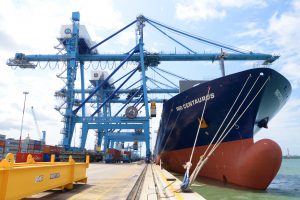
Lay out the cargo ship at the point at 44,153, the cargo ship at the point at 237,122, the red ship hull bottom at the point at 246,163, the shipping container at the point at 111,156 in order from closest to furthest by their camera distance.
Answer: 1. the red ship hull bottom at the point at 246,163
2. the cargo ship at the point at 237,122
3. the cargo ship at the point at 44,153
4. the shipping container at the point at 111,156

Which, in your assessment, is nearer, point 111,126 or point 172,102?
point 172,102

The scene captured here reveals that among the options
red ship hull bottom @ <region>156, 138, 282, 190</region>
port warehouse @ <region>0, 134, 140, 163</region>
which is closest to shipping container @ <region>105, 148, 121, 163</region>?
port warehouse @ <region>0, 134, 140, 163</region>

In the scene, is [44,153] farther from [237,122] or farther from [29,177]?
[29,177]

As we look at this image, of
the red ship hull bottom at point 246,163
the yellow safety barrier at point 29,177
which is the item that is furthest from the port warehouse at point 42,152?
the red ship hull bottom at point 246,163

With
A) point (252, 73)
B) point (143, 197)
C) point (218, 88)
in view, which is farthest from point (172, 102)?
point (143, 197)

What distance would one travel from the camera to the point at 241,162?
13.2 meters

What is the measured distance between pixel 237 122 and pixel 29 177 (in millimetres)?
11047

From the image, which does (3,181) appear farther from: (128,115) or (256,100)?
(128,115)

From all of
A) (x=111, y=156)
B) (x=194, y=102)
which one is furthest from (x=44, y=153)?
(x=194, y=102)

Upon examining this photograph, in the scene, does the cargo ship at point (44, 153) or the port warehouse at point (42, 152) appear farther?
the port warehouse at point (42, 152)

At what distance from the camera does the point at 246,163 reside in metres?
12.8

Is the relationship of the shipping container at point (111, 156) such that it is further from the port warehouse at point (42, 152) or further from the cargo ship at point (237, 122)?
the cargo ship at point (237, 122)

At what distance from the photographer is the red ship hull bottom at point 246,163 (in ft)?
40.8

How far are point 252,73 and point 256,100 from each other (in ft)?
4.54
